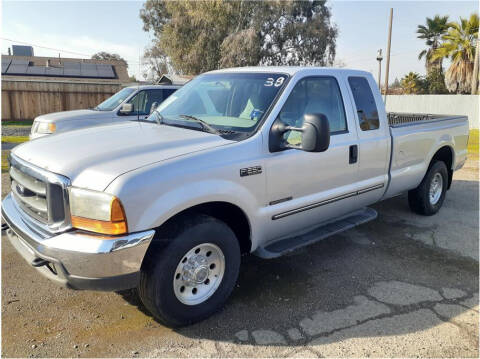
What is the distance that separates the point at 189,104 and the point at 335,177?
164 centimetres

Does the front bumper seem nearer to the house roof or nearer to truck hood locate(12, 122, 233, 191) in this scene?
truck hood locate(12, 122, 233, 191)

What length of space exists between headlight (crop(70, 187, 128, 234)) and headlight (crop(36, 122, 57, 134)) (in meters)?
6.63

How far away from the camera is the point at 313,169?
3840 millimetres

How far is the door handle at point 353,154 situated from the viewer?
4218 millimetres

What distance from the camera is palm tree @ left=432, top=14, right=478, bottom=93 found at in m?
30.0

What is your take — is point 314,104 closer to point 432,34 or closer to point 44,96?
point 44,96

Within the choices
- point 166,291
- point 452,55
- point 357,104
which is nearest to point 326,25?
point 452,55

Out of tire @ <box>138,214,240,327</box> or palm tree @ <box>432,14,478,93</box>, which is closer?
tire @ <box>138,214,240,327</box>

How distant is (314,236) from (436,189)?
3.11 meters

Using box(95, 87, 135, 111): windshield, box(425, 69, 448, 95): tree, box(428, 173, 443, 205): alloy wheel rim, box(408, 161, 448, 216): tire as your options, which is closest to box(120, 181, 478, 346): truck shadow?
box(408, 161, 448, 216): tire

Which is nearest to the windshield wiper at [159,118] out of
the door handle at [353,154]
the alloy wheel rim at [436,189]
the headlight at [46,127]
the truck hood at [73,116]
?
the door handle at [353,154]

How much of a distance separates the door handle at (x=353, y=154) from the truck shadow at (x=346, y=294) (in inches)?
43.6

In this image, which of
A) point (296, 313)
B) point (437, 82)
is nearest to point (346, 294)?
point (296, 313)

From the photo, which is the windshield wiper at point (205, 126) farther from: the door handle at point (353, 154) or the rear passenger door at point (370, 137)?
the rear passenger door at point (370, 137)
